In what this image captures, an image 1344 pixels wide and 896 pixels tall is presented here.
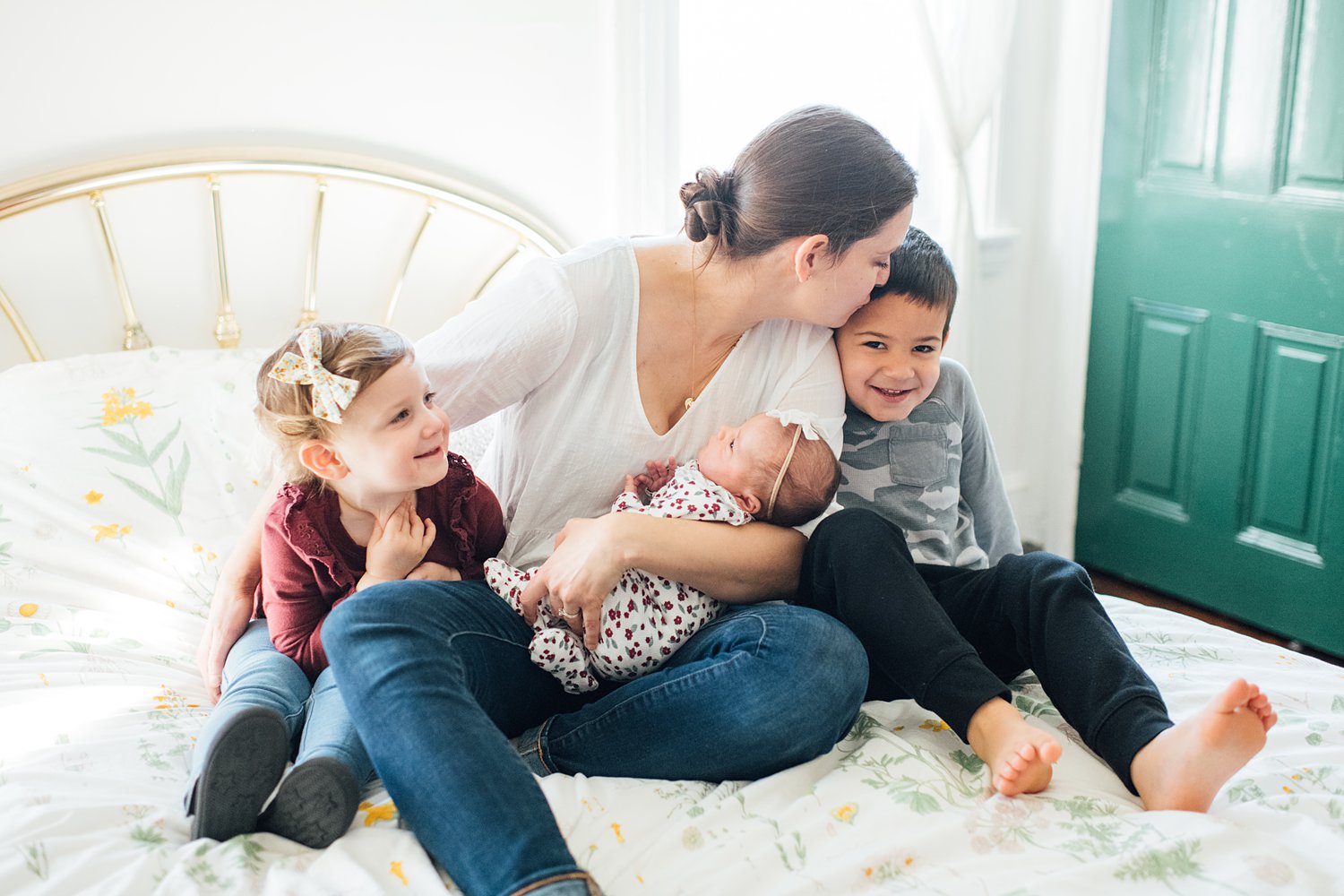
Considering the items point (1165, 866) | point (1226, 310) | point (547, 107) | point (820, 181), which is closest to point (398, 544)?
point (820, 181)

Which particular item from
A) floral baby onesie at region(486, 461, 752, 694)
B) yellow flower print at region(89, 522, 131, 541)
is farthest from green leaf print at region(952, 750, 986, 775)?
yellow flower print at region(89, 522, 131, 541)

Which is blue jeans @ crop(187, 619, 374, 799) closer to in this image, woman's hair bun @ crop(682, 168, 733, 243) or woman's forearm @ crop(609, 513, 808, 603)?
woman's forearm @ crop(609, 513, 808, 603)

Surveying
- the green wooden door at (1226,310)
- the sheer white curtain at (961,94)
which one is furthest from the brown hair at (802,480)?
the green wooden door at (1226,310)

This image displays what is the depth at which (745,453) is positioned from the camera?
1479 millimetres

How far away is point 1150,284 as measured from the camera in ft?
9.21

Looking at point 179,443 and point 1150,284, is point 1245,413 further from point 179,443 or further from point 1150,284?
point 179,443

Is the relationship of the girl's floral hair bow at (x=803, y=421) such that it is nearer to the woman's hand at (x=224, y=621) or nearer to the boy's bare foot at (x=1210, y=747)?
the boy's bare foot at (x=1210, y=747)

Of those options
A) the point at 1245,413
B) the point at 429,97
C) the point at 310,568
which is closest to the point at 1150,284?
the point at 1245,413

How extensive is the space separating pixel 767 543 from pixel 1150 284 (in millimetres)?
1764

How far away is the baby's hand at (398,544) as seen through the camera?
1393 mm

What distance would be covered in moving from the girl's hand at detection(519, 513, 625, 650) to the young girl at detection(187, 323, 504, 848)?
13 centimetres

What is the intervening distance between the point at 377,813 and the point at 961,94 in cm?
220

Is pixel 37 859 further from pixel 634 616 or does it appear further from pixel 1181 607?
pixel 1181 607

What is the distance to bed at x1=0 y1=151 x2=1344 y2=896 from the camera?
3.52ft
